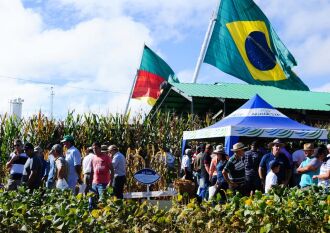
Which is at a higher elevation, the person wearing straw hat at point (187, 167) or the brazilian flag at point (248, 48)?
the brazilian flag at point (248, 48)

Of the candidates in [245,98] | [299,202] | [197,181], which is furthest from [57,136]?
[299,202]

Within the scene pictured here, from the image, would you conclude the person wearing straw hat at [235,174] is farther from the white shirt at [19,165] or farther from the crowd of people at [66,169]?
the white shirt at [19,165]

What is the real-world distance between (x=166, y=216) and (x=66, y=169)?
573cm

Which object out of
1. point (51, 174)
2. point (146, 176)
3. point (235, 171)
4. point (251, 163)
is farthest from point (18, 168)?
point (251, 163)

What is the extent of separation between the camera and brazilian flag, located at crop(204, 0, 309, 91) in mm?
25000

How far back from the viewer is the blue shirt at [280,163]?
1011cm

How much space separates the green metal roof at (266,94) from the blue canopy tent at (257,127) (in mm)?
6970

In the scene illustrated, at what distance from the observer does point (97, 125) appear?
19.6m

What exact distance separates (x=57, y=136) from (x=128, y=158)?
3.27 meters

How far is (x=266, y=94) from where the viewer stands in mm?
25062

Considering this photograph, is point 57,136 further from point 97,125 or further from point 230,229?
point 230,229

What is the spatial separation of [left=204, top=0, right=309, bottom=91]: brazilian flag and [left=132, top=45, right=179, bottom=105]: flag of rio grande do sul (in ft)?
27.1

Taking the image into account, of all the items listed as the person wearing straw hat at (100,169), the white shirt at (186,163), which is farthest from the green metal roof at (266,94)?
the person wearing straw hat at (100,169)

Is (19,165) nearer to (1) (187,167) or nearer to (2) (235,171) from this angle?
(2) (235,171)
